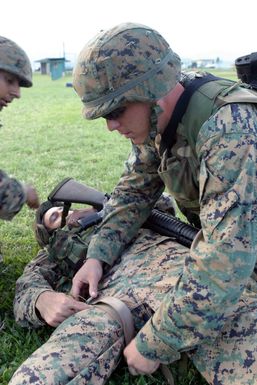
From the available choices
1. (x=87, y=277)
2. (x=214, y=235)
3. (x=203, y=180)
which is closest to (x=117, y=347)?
(x=87, y=277)

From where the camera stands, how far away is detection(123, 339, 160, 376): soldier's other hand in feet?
7.60

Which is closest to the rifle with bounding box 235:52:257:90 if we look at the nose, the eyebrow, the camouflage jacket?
the camouflage jacket

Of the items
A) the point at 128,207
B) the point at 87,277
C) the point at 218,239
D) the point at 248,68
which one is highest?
the point at 248,68

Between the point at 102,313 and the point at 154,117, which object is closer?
the point at 154,117

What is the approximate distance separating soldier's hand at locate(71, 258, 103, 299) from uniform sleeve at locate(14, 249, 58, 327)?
0.59 feet

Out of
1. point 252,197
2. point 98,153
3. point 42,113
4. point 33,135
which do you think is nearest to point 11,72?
point 252,197

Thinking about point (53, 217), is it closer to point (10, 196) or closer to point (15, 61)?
point (10, 196)

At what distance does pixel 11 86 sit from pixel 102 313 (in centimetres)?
162

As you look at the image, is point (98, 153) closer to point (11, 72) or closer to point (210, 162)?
point (11, 72)

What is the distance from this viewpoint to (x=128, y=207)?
3164 millimetres

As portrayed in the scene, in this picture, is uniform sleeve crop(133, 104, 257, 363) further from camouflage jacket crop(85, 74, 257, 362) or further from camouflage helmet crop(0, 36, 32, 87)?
camouflage helmet crop(0, 36, 32, 87)

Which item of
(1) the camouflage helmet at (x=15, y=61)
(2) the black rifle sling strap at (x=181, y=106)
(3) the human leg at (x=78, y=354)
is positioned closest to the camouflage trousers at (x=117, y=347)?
(3) the human leg at (x=78, y=354)

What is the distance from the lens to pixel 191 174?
2.53 meters

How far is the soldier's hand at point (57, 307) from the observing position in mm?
2762
